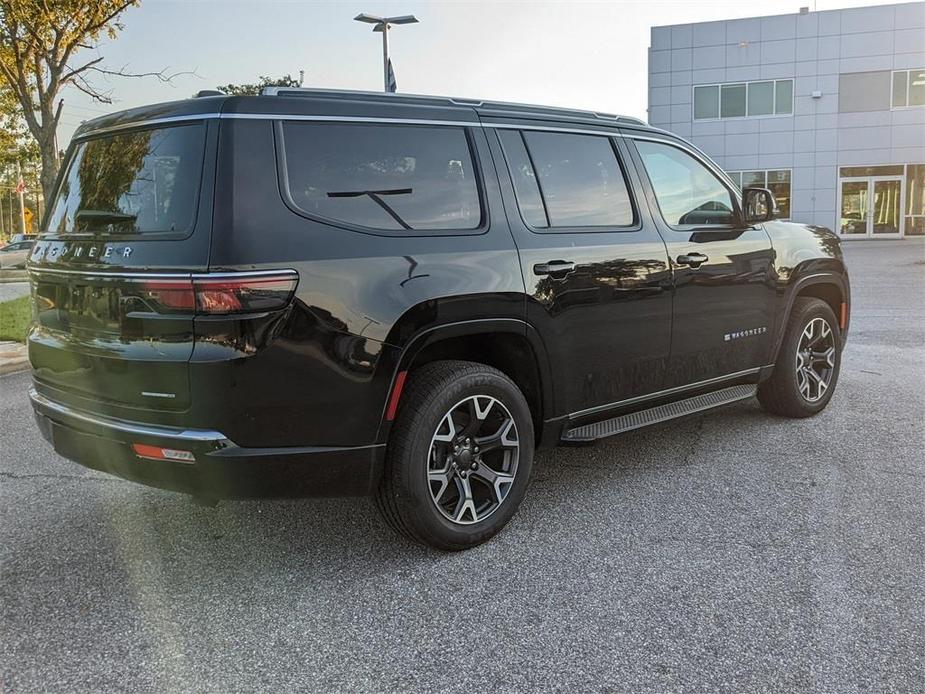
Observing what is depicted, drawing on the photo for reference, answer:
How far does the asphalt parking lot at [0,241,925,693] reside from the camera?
260 centimetres

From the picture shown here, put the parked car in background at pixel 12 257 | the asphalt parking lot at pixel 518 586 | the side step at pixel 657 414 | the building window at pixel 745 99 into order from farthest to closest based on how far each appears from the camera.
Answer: the building window at pixel 745 99
the parked car in background at pixel 12 257
the side step at pixel 657 414
the asphalt parking lot at pixel 518 586

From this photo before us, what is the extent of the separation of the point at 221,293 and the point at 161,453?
0.65 metres

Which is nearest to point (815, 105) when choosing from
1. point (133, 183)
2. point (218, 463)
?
point (133, 183)

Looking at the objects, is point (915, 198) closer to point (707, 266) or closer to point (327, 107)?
point (707, 266)

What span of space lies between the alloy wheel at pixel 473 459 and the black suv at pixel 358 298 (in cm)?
1

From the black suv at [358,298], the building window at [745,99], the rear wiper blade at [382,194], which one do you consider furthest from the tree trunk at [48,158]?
the building window at [745,99]

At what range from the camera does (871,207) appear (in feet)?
107

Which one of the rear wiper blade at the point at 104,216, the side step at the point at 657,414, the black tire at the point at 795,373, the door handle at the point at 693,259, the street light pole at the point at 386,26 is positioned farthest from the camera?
the street light pole at the point at 386,26

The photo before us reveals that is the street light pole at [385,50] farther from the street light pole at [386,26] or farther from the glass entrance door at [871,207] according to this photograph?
the glass entrance door at [871,207]

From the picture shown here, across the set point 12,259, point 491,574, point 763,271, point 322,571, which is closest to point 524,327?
point 491,574

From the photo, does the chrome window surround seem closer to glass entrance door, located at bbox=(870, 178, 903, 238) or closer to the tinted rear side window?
the tinted rear side window

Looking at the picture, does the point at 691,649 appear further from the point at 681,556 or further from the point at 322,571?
the point at 322,571

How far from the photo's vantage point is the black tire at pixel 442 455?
10.7ft

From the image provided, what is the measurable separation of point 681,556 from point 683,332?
56.3 inches
